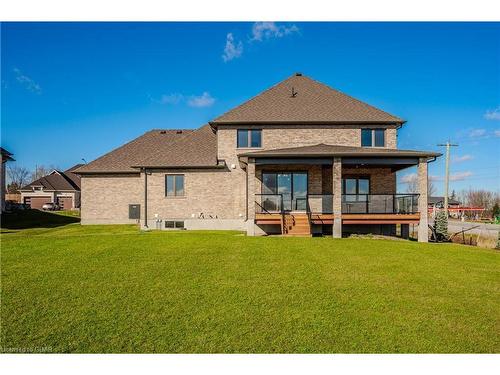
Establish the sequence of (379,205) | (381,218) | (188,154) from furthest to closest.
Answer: (188,154), (379,205), (381,218)

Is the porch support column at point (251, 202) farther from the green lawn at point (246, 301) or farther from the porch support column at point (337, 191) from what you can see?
the green lawn at point (246, 301)

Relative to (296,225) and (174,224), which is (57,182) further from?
(296,225)

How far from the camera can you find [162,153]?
21594mm

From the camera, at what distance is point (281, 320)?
6.04 m

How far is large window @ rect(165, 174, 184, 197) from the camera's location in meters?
20.6

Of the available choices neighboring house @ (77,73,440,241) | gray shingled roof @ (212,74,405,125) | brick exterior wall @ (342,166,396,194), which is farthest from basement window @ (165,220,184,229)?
brick exterior wall @ (342,166,396,194)

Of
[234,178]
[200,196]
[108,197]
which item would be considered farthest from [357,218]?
[108,197]

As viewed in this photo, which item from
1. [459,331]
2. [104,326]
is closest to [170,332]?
[104,326]

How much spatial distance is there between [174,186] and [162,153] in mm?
2447

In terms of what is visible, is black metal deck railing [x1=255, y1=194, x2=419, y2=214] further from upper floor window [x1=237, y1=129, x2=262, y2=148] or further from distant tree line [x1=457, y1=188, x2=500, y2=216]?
distant tree line [x1=457, y1=188, x2=500, y2=216]

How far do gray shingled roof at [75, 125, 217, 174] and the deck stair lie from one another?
5.65m

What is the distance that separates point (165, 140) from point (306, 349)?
76.3ft

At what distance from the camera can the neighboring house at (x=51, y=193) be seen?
168 feet

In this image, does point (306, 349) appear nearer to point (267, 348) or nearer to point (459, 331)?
point (267, 348)
